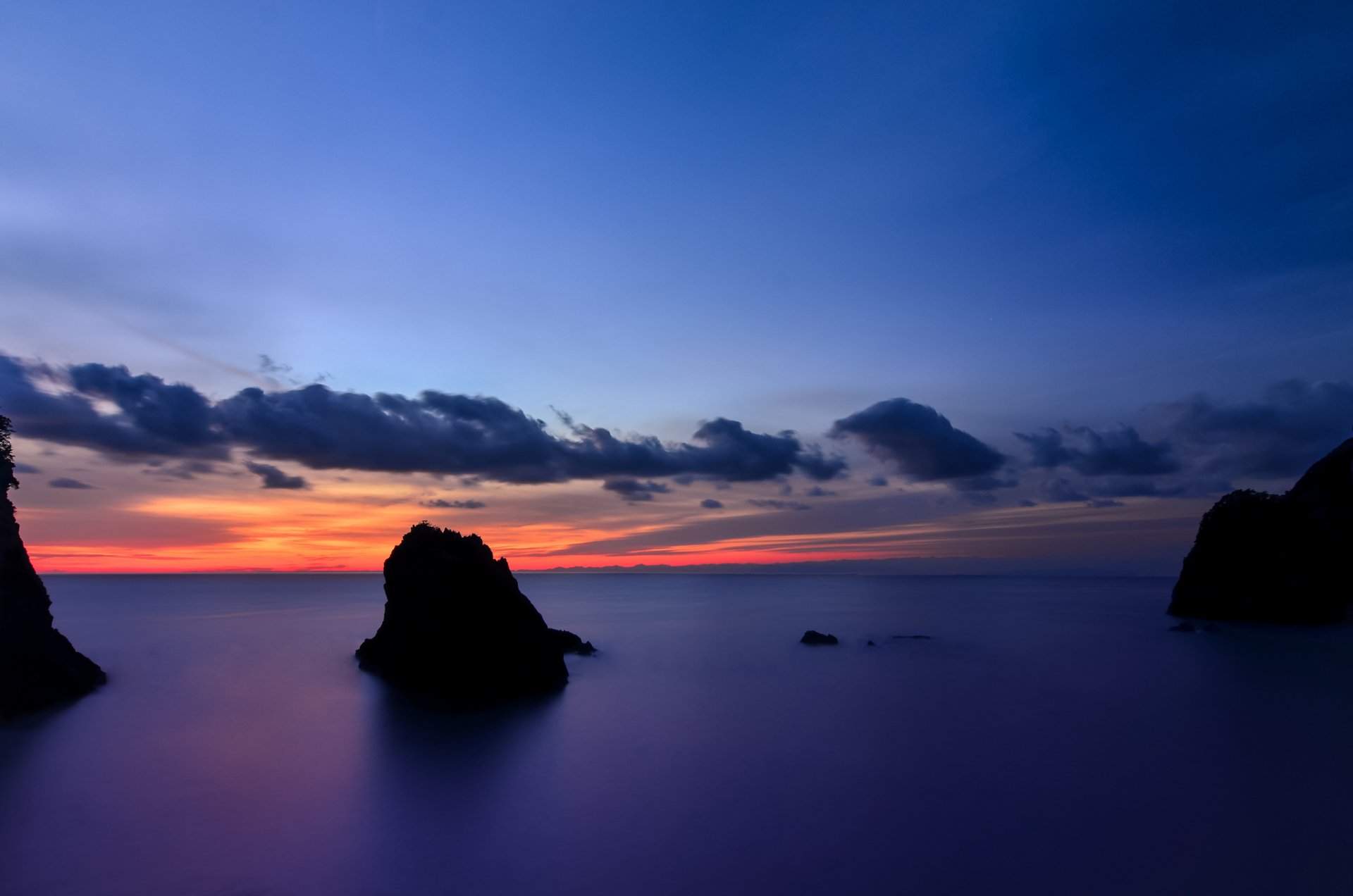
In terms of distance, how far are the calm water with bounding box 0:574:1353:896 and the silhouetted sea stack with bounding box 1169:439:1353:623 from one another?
1563 centimetres

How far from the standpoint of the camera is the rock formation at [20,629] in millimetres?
16938

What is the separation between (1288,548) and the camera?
40.7 meters

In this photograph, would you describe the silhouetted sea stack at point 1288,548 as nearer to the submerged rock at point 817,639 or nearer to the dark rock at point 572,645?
the submerged rock at point 817,639

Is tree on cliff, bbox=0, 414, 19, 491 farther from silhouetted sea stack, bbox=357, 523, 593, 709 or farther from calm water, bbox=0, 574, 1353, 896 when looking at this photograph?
silhouetted sea stack, bbox=357, 523, 593, 709

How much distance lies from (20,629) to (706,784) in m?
17.6

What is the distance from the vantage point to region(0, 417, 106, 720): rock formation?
16938 millimetres

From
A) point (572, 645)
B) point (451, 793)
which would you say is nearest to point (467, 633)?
point (451, 793)

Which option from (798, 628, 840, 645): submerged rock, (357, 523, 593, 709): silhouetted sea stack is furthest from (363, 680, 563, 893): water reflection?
(798, 628, 840, 645): submerged rock

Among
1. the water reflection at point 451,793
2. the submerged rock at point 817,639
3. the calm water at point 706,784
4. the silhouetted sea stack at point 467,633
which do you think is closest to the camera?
the calm water at point 706,784

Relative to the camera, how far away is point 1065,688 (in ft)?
78.9

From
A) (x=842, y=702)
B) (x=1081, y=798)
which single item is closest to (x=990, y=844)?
(x=1081, y=798)

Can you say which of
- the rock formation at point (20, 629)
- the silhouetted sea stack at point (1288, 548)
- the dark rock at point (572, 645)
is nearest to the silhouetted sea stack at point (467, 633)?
the rock formation at point (20, 629)

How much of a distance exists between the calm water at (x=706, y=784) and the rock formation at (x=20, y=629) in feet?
3.10

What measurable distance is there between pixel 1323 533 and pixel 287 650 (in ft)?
188
